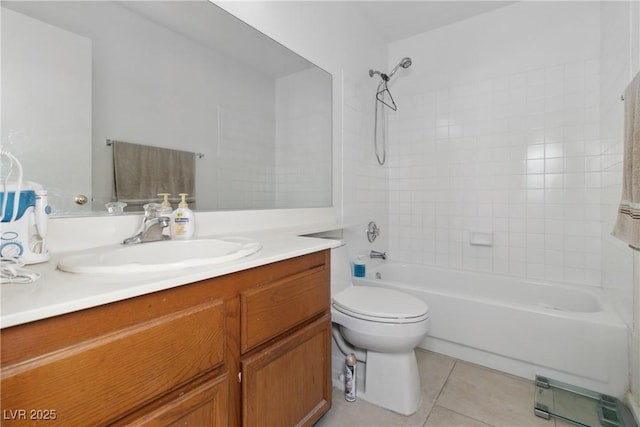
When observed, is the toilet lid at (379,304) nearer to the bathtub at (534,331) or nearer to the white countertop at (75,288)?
the bathtub at (534,331)

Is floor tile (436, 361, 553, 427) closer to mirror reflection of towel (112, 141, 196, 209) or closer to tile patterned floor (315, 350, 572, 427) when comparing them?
tile patterned floor (315, 350, 572, 427)

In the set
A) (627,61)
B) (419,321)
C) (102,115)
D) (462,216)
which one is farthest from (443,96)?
(102,115)

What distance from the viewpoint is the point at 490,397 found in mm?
1495

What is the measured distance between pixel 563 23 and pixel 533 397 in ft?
7.72

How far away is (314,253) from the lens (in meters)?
1.14

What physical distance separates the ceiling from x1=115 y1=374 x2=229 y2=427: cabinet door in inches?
98.7

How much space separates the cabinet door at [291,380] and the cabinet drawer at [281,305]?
0.16ft

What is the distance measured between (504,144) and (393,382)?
1872mm

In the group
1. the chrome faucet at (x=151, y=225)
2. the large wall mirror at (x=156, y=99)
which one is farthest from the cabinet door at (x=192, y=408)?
the large wall mirror at (x=156, y=99)

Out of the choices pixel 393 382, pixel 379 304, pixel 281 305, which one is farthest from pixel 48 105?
pixel 393 382

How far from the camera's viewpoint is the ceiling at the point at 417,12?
2.21 meters

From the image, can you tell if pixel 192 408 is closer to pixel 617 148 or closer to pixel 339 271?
pixel 339 271

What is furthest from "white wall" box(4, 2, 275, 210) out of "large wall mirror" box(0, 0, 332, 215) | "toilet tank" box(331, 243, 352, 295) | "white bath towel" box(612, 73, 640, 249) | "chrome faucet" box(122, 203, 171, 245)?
"white bath towel" box(612, 73, 640, 249)

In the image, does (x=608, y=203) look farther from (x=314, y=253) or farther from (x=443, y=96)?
(x=314, y=253)
